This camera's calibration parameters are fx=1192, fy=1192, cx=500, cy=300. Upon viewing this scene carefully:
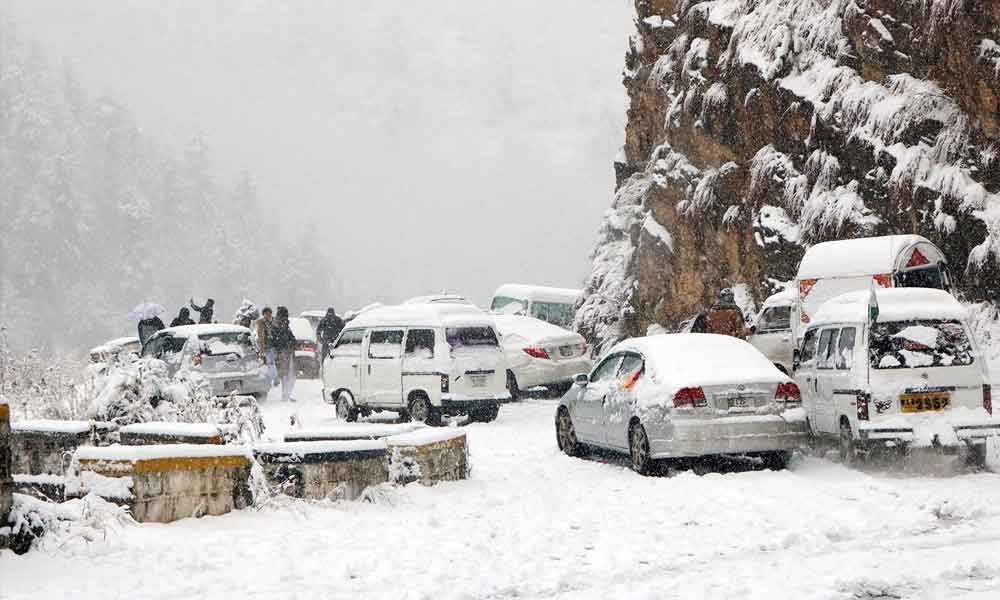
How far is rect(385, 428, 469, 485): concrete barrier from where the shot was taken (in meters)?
11.8

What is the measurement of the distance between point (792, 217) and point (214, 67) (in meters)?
160

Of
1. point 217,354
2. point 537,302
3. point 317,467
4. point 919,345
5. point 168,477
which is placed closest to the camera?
→ point 168,477

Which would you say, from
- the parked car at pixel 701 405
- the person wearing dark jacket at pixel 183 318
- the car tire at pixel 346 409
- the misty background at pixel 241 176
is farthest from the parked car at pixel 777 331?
the misty background at pixel 241 176

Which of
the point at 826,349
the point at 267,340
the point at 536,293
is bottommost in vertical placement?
the point at 826,349

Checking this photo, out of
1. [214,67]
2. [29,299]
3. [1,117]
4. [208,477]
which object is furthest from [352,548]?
[214,67]

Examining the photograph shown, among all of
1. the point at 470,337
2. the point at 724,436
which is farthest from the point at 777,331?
the point at 724,436

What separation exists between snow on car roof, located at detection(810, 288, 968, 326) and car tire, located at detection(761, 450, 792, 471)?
1.62 meters

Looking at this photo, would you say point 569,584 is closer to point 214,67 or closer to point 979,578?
point 979,578

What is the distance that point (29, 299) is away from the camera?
7912 centimetres

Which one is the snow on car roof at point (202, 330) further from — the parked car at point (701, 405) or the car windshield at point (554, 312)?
the parked car at point (701, 405)

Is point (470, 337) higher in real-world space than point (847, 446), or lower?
higher

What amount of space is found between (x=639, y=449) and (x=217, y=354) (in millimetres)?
12662

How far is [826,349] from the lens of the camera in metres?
13.5

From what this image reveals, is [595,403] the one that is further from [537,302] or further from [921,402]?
[537,302]
